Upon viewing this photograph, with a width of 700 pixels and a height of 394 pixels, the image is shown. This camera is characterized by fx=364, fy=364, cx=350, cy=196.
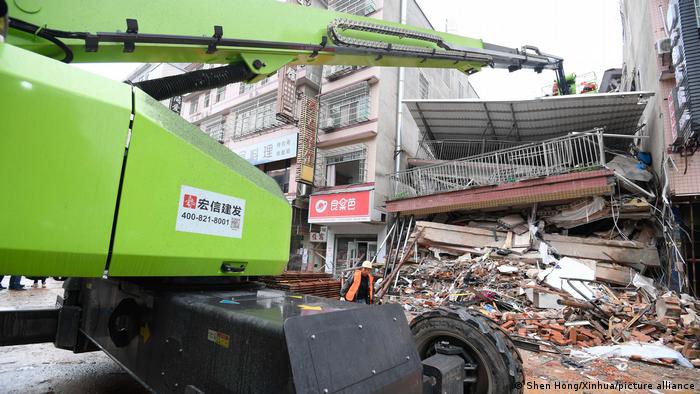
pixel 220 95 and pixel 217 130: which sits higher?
pixel 220 95

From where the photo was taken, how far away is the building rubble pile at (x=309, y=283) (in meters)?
5.84

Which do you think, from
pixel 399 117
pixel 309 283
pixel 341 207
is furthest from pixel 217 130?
pixel 309 283

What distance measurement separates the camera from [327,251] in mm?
17578

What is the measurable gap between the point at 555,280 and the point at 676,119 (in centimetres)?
476

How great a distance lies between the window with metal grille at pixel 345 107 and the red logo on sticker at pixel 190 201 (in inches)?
576

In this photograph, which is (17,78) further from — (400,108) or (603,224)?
(400,108)

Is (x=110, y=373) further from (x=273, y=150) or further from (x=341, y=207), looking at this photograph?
(x=273, y=150)

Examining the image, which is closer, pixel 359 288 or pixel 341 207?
pixel 359 288

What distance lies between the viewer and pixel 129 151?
77.0 inches

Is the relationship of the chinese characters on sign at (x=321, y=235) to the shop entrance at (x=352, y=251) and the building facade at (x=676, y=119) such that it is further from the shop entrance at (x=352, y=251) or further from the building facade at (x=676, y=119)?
the building facade at (x=676, y=119)

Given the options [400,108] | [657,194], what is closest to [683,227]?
[657,194]

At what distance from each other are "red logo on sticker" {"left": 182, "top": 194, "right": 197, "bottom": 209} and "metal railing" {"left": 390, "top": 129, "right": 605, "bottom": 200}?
11.6 metres

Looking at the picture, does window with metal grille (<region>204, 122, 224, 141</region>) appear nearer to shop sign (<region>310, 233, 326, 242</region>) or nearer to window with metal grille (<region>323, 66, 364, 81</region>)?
window with metal grille (<region>323, 66, 364, 81</region>)

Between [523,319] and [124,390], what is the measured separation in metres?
7.33
